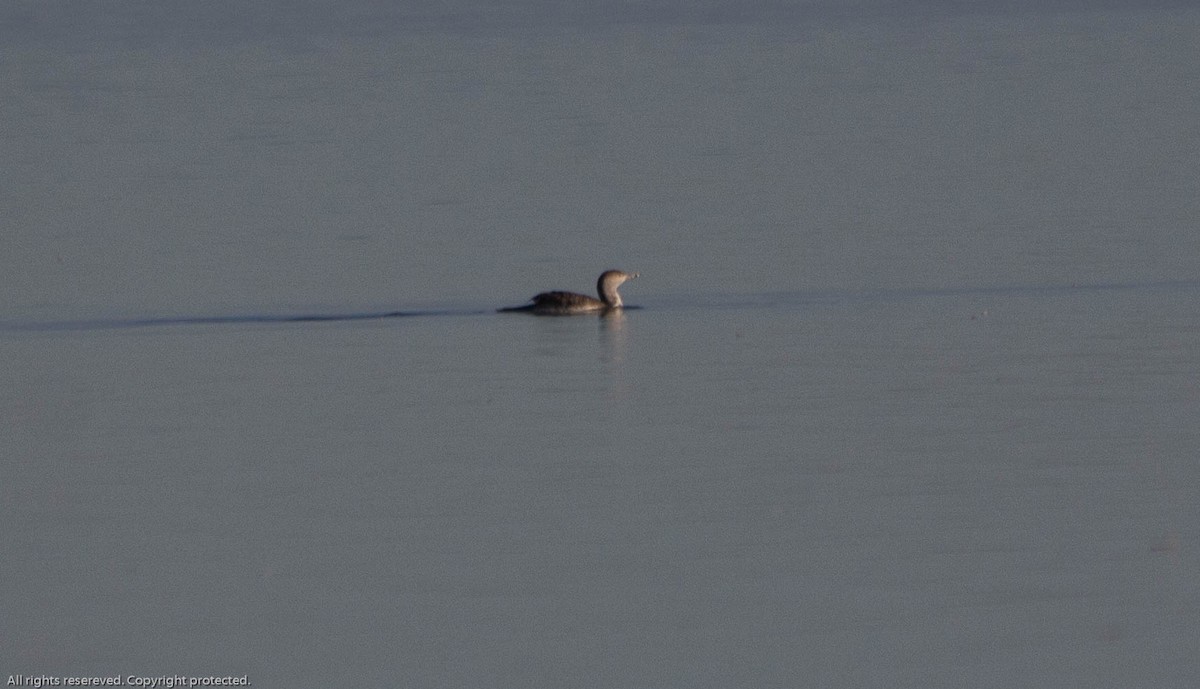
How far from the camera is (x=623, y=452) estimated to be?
52.1ft

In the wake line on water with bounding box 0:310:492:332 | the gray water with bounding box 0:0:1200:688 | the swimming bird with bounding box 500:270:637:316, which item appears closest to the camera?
the gray water with bounding box 0:0:1200:688

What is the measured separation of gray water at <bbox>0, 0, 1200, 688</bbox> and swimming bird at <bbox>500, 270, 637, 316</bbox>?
15.6 inches

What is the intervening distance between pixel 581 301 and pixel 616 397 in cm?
502

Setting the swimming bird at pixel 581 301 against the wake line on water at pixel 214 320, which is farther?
the swimming bird at pixel 581 301

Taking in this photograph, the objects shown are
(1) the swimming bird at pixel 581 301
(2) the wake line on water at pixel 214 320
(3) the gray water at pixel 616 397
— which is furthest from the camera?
(1) the swimming bird at pixel 581 301

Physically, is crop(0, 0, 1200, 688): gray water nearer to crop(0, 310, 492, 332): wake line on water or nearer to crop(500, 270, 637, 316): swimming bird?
crop(0, 310, 492, 332): wake line on water

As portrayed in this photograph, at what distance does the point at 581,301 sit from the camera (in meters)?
23.1

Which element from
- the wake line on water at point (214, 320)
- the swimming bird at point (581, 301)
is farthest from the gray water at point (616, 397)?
the swimming bird at point (581, 301)

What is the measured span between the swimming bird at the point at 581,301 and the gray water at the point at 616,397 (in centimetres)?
40

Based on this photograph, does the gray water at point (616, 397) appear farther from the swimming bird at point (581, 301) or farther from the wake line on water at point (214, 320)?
the swimming bird at point (581, 301)

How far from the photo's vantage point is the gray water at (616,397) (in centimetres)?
1189

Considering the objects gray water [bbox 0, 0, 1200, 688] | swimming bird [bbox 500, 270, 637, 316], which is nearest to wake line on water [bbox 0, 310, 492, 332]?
gray water [bbox 0, 0, 1200, 688]

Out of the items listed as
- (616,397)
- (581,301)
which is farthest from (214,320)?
(616,397)

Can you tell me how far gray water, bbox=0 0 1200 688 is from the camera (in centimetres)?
1189
